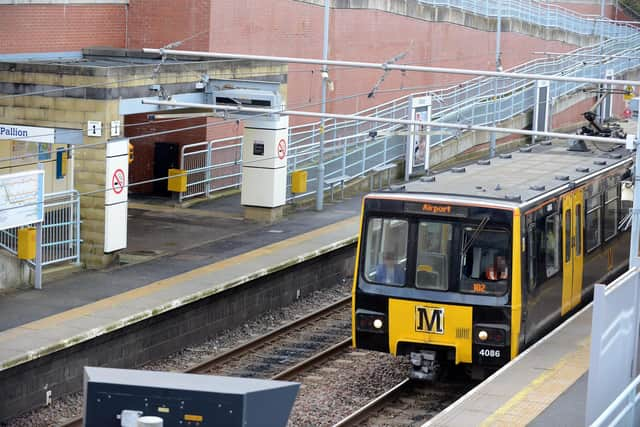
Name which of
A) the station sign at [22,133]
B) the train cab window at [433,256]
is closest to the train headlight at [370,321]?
the train cab window at [433,256]

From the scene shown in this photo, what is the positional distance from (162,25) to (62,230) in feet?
30.7

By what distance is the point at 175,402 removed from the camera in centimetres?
814

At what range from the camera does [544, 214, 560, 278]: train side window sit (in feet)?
52.7

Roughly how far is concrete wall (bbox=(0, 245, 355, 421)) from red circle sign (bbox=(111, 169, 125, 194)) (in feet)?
9.52

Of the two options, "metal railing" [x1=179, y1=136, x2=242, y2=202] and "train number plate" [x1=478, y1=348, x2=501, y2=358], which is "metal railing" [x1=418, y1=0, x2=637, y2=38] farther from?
"train number plate" [x1=478, y1=348, x2=501, y2=358]

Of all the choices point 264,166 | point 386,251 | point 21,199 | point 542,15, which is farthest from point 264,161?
point 542,15

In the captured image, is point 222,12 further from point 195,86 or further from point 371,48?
point 371,48

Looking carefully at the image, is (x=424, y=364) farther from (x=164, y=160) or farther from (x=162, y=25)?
(x=162, y=25)

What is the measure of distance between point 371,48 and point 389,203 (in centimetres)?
2225

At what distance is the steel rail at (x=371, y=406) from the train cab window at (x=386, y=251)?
4.84ft

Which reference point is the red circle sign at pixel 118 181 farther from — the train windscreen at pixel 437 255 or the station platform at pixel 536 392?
the station platform at pixel 536 392

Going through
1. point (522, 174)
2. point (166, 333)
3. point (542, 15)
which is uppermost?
point (542, 15)

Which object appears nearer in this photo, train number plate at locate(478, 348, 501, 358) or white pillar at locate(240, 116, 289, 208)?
train number plate at locate(478, 348, 501, 358)

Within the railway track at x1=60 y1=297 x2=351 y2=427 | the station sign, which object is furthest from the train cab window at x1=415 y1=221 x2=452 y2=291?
the station sign
